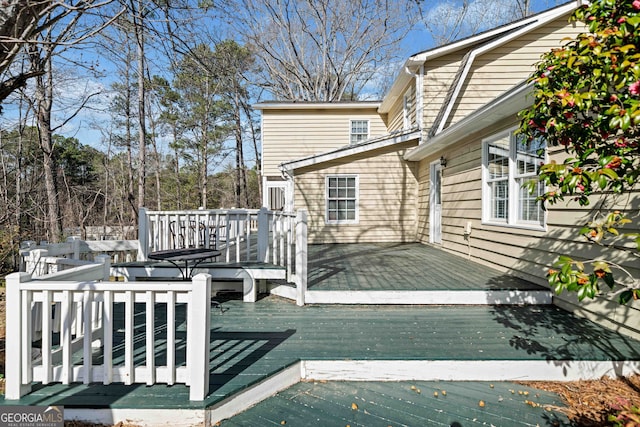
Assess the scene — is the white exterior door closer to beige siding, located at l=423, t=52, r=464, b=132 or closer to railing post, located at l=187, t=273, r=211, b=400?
beige siding, located at l=423, t=52, r=464, b=132

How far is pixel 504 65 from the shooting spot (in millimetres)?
7891

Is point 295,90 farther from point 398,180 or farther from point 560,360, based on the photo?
point 560,360

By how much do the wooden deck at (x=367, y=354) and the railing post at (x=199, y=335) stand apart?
107mm

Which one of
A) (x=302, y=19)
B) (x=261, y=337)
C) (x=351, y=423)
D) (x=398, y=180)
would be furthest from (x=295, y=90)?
(x=351, y=423)

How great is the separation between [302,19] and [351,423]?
15.8 meters

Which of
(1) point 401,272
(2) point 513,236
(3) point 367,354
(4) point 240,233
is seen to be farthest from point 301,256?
(2) point 513,236

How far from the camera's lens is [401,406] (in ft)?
7.68

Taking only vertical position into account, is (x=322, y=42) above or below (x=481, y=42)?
above

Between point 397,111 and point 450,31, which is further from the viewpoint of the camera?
point 450,31

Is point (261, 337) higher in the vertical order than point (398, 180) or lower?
lower

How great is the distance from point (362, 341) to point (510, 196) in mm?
3381

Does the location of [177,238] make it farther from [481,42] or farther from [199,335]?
[481,42]

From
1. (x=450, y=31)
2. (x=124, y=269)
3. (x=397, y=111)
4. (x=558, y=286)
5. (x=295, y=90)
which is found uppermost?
(x=450, y=31)

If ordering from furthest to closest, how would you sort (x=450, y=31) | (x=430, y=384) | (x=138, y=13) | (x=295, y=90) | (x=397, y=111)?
(x=295, y=90)
(x=450, y=31)
(x=397, y=111)
(x=138, y=13)
(x=430, y=384)
